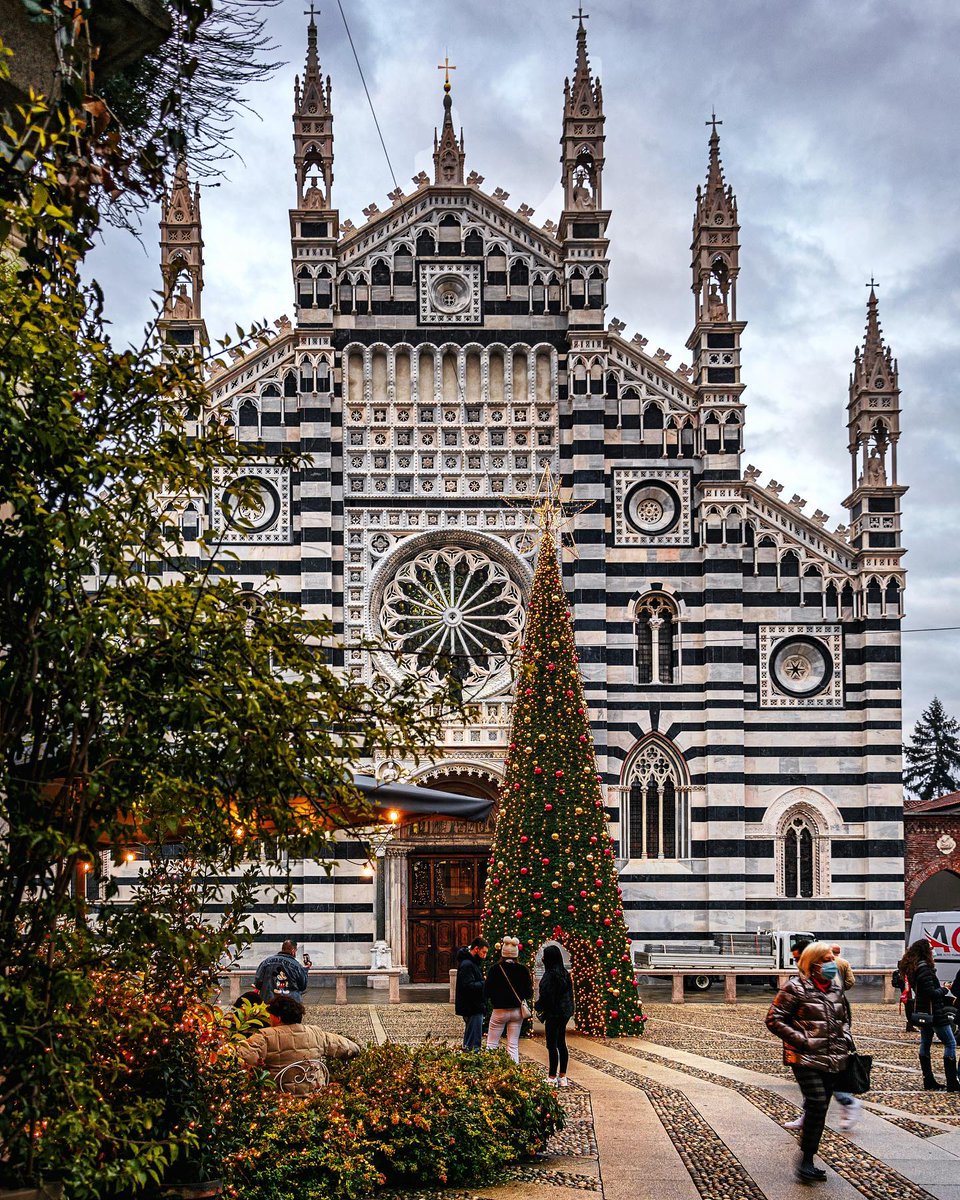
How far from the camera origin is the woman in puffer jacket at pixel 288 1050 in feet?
33.1

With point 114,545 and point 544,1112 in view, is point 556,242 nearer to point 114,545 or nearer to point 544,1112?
point 544,1112

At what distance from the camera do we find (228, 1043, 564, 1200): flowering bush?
28.8 feet

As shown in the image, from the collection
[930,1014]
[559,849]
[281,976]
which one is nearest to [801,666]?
[559,849]

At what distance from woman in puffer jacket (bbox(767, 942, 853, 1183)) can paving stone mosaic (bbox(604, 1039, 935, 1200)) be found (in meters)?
0.32

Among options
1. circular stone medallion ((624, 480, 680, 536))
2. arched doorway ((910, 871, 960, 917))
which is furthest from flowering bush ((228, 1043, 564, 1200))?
arched doorway ((910, 871, 960, 917))

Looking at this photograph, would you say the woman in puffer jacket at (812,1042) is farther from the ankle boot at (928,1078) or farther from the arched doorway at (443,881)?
the arched doorway at (443,881)

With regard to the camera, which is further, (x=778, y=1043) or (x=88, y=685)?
(x=778, y=1043)

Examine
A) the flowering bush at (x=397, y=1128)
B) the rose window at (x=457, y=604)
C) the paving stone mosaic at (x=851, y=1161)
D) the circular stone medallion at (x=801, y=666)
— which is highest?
the rose window at (x=457, y=604)

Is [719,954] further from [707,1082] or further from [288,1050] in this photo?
[288,1050]

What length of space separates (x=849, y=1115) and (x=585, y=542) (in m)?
19.0

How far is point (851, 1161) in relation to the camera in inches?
416

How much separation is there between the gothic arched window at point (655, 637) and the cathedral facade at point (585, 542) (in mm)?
53

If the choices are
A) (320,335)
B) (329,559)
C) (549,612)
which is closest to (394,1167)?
(549,612)

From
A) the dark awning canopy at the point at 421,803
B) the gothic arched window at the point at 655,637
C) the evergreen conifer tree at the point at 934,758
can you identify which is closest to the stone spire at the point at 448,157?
the gothic arched window at the point at 655,637
